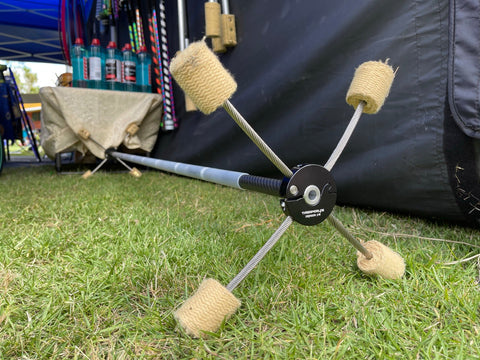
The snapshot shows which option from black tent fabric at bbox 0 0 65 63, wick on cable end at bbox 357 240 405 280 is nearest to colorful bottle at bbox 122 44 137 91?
wick on cable end at bbox 357 240 405 280

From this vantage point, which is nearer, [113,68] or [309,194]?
[309,194]

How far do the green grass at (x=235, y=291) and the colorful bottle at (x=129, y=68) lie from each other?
170 centimetres

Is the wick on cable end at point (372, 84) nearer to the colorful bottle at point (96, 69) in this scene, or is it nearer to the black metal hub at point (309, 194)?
the black metal hub at point (309, 194)

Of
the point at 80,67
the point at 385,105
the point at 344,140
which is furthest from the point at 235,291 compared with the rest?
the point at 80,67

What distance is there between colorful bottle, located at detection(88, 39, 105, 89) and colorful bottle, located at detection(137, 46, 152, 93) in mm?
274

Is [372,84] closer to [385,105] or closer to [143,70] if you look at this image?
[385,105]

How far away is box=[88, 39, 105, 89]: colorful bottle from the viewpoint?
2.50m

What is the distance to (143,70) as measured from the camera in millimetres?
2705

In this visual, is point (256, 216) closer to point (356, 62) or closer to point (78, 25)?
point (356, 62)

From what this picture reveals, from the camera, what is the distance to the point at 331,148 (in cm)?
129

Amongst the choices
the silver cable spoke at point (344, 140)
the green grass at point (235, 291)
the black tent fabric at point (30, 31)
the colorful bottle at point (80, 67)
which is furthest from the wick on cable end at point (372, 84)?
the black tent fabric at point (30, 31)

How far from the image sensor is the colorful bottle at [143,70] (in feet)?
8.88

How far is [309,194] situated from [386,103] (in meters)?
0.64

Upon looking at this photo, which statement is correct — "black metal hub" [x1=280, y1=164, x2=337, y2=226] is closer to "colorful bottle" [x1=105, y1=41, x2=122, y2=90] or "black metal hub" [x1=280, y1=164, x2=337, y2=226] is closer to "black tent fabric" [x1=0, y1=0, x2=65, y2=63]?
"colorful bottle" [x1=105, y1=41, x2=122, y2=90]
